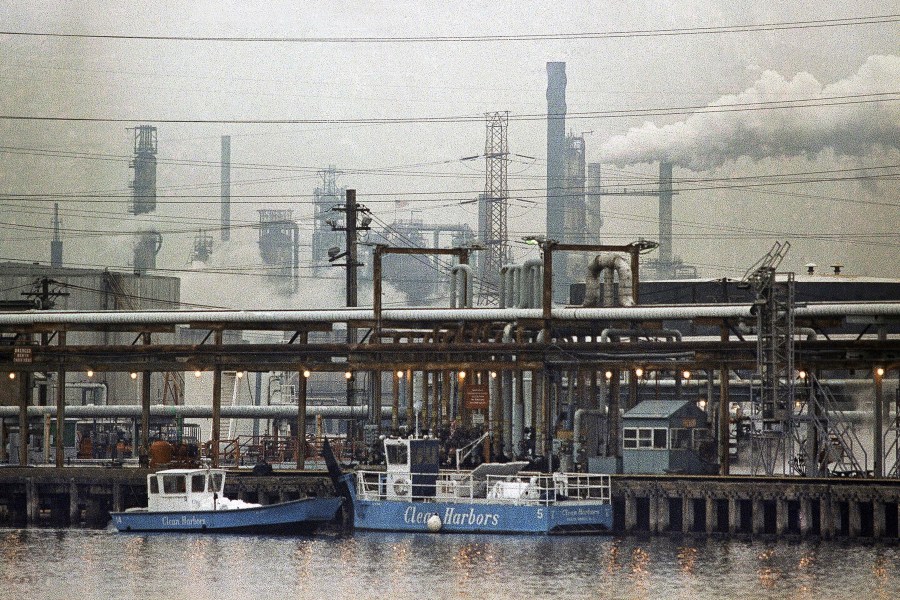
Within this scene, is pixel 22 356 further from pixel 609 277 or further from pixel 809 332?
pixel 809 332

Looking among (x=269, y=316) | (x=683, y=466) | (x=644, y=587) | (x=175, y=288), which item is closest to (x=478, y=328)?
(x=269, y=316)

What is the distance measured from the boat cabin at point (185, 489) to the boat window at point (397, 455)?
706 cm

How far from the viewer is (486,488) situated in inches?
2416

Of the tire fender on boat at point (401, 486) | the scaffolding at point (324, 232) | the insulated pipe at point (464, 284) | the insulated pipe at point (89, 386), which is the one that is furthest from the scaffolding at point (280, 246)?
the tire fender on boat at point (401, 486)

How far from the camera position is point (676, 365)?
219ft

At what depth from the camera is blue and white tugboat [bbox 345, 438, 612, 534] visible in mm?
59812

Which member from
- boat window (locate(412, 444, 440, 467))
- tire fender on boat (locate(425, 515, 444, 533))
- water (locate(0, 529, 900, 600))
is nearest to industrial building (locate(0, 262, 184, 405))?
boat window (locate(412, 444, 440, 467))

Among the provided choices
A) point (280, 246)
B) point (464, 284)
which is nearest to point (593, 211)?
point (280, 246)

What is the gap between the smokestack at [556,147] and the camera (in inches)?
6905

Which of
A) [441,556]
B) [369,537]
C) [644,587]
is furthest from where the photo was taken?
[369,537]

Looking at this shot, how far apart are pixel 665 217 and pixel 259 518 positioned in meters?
110

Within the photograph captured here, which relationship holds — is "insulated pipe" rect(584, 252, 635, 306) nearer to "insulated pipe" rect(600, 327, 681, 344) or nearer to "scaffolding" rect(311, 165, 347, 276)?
"insulated pipe" rect(600, 327, 681, 344)

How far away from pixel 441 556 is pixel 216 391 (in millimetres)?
20020

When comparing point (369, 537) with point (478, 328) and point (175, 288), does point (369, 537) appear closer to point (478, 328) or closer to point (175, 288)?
point (478, 328)
